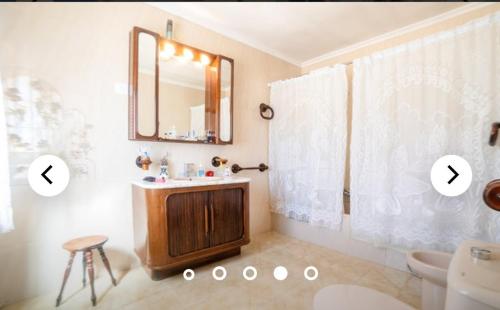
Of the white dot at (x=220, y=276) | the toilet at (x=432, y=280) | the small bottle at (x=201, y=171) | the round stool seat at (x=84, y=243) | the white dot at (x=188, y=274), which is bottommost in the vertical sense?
the white dot at (x=220, y=276)

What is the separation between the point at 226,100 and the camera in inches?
97.7

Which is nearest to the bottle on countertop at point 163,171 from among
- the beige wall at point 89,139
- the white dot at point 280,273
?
the beige wall at point 89,139

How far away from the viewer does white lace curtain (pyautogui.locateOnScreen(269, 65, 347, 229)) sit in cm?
233

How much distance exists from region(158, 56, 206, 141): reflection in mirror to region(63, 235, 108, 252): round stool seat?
91cm

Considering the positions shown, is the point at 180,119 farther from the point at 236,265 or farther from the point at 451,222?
the point at 451,222

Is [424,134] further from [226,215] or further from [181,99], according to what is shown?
[181,99]

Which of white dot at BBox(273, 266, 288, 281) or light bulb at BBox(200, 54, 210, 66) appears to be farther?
light bulb at BBox(200, 54, 210, 66)

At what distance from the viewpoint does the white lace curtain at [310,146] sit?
2332mm

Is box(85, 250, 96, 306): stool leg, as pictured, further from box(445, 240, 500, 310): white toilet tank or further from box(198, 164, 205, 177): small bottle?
box(445, 240, 500, 310): white toilet tank

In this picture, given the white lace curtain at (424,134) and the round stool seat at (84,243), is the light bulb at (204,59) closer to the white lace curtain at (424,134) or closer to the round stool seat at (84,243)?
the white lace curtain at (424,134)

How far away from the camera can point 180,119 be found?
2232mm

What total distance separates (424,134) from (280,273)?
153 centimetres

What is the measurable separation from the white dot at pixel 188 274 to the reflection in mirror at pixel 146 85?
1.14 metres

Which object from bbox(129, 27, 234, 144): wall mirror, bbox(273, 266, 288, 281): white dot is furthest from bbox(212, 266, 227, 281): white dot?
bbox(129, 27, 234, 144): wall mirror
